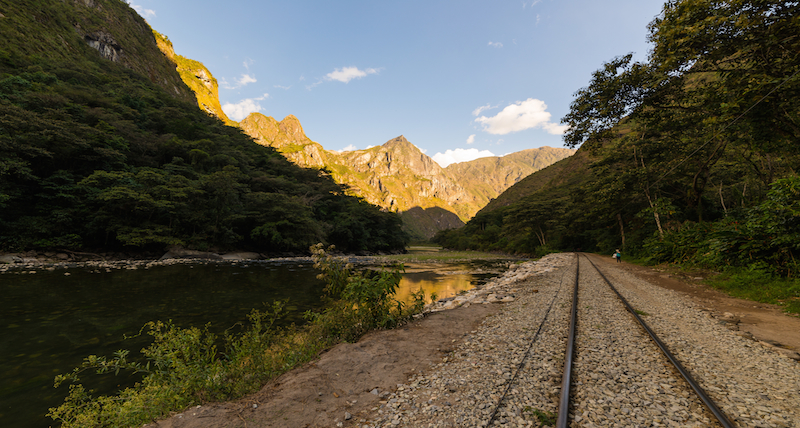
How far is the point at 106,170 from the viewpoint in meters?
29.0

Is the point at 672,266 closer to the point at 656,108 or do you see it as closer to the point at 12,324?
the point at 656,108

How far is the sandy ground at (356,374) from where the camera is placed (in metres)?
3.14

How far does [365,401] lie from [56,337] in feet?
28.9

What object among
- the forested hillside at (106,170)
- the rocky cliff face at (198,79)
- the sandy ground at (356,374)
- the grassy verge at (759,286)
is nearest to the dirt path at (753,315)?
the sandy ground at (356,374)

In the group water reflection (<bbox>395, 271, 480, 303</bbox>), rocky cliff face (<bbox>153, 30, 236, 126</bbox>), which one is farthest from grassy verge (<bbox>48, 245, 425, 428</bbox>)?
rocky cliff face (<bbox>153, 30, 236, 126</bbox>)

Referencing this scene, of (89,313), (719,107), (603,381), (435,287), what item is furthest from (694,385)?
(89,313)

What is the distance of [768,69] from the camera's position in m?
9.11

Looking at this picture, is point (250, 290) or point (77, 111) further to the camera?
point (77, 111)

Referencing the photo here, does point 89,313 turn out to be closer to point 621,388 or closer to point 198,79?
point 621,388

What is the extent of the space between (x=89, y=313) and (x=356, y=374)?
10.5m

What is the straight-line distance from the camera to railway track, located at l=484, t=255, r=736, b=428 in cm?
296

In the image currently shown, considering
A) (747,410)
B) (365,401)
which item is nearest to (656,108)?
(747,410)

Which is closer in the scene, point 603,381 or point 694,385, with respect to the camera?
point 694,385

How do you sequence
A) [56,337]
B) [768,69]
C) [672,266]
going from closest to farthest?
[56,337], [768,69], [672,266]
